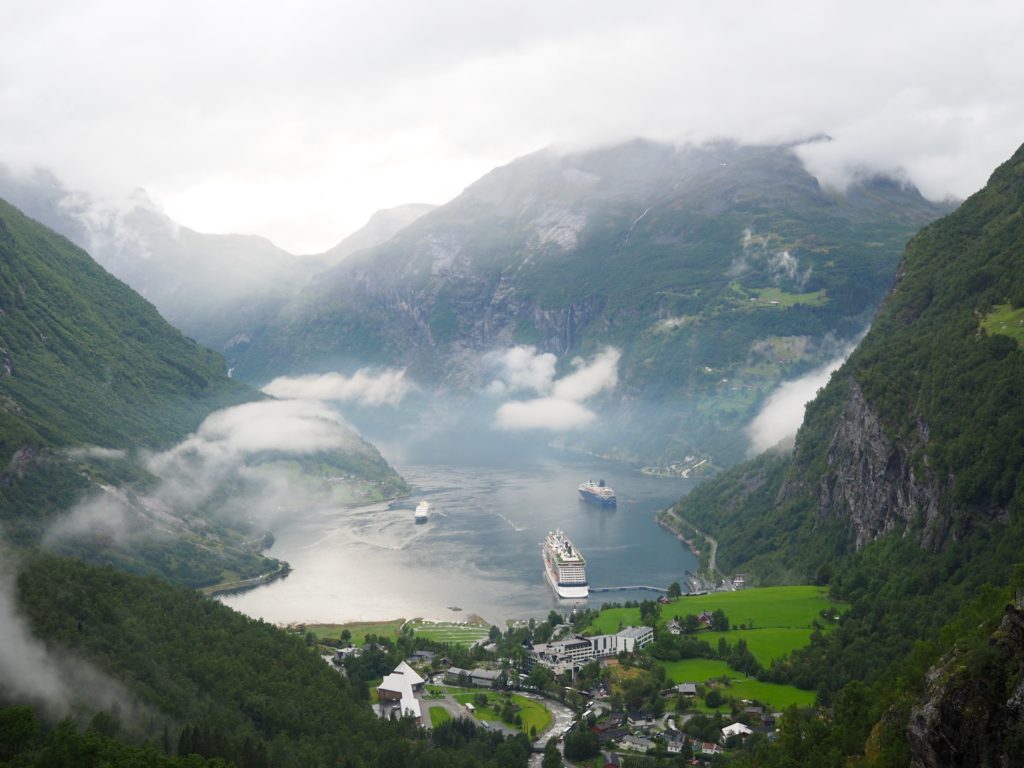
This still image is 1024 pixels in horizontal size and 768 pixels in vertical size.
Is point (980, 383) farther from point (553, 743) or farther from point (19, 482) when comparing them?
point (19, 482)

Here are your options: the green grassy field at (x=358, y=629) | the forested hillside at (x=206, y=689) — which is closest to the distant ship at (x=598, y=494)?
the green grassy field at (x=358, y=629)

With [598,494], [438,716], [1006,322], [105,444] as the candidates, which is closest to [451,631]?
[438,716]

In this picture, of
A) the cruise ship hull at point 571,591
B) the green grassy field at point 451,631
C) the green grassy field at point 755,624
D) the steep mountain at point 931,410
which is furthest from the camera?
the cruise ship hull at point 571,591

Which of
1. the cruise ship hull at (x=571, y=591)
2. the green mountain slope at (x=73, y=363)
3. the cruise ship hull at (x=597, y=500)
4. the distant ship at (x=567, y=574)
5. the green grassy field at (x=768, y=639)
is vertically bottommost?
the green grassy field at (x=768, y=639)

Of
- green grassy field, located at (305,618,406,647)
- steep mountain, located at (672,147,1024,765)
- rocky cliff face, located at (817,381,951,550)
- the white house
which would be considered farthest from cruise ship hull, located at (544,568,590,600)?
the white house

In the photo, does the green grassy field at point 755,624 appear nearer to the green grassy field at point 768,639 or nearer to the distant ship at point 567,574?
the green grassy field at point 768,639

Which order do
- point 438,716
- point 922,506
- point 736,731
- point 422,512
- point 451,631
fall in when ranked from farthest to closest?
point 422,512
point 451,631
point 922,506
point 438,716
point 736,731

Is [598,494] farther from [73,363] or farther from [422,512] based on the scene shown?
[73,363]
